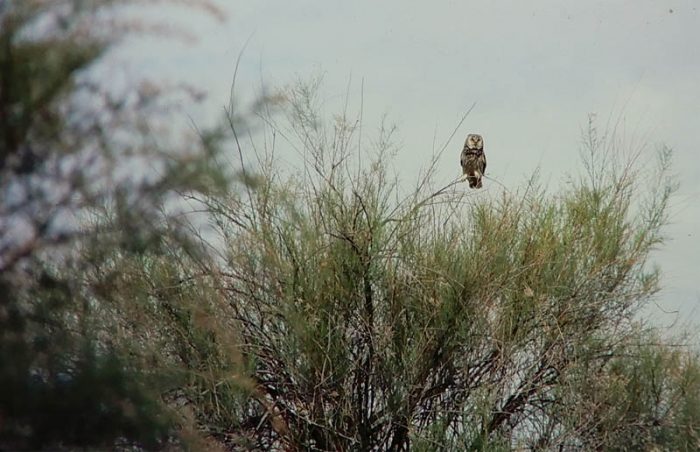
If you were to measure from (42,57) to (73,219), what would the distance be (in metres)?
0.51

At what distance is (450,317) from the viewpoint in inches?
281

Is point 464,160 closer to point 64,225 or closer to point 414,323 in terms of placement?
point 414,323

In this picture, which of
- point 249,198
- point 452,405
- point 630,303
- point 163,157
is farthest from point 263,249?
point 163,157

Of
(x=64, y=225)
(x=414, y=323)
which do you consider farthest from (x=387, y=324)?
(x=64, y=225)

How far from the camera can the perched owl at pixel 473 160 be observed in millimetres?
7938

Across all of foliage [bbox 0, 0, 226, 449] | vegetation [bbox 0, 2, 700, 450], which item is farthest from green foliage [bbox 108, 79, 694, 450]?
foliage [bbox 0, 0, 226, 449]

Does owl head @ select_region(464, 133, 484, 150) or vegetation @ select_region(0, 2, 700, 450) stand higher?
owl head @ select_region(464, 133, 484, 150)

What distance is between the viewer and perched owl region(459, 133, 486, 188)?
313 inches

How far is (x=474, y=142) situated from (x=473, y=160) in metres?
0.18

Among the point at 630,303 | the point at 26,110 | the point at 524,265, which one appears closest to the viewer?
the point at 26,110

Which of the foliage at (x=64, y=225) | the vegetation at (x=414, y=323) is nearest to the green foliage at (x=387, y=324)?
the vegetation at (x=414, y=323)

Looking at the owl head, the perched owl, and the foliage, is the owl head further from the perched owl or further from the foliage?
the foliage

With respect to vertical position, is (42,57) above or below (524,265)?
below

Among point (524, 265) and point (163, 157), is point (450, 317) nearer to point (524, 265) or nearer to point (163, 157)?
point (524, 265)
